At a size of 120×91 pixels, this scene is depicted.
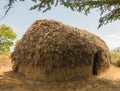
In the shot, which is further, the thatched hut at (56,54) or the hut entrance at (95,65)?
the hut entrance at (95,65)

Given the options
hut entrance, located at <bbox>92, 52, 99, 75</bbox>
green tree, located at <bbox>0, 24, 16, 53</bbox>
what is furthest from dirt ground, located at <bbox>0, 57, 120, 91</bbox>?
green tree, located at <bbox>0, 24, 16, 53</bbox>

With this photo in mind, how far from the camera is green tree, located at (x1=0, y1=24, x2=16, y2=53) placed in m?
33.4

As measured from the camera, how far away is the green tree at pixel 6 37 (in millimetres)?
33375

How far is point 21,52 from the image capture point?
1449 cm

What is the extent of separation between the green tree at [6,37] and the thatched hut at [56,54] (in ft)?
60.6

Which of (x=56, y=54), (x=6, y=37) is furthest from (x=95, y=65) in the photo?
(x=6, y=37)

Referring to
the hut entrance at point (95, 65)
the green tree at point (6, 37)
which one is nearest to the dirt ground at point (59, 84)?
the hut entrance at point (95, 65)

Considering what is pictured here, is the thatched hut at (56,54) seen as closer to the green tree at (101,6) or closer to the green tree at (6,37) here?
the green tree at (101,6)

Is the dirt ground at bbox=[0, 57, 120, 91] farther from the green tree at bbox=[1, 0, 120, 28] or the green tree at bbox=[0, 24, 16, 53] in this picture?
the green tree at bbox=[0, 24, 16, 53]

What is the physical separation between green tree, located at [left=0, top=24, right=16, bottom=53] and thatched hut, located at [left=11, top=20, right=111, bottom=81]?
60.6 ft

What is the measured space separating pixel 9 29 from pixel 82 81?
69.8ft

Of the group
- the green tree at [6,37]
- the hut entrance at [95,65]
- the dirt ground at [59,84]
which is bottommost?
the dirt ground at [59,84]

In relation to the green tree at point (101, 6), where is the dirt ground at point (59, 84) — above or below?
below

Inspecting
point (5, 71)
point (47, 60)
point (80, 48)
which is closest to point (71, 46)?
point (80, 48)
